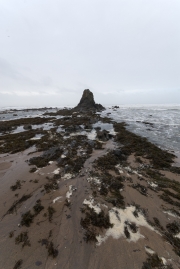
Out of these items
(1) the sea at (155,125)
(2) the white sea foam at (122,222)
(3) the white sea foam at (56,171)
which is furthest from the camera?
(1) the sea at (155,125)

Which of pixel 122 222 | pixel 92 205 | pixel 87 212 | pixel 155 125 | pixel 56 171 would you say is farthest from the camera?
pixel 155 125

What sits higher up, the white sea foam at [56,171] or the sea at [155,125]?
the white sea foam at [56,171]

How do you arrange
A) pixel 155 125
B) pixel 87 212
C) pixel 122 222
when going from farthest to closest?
1. pixel 155 125
2. pixel 87 212
3. pixel 122 222

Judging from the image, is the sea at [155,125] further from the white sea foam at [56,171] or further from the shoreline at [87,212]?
the white sea foam at [56,171]

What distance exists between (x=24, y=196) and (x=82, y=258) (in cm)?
378

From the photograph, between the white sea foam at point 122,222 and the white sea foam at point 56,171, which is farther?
the white sea foam at point 56,171

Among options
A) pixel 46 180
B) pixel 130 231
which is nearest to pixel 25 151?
pixel 46 180

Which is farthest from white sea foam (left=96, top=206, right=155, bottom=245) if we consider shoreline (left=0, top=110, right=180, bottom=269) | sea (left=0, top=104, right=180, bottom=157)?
sea (left=0, top=104, right=180, bottom=157)

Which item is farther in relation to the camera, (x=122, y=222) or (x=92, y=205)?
(x=92, y=205)

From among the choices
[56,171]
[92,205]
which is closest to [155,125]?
[56,171]

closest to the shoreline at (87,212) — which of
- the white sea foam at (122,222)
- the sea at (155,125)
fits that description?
the white sea foam at (122,222)

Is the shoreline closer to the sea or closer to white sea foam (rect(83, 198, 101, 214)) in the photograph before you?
white sea foam (rect(83, 198, 101, 214))

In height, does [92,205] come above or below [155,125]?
above

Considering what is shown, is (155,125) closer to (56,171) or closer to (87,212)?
(56,171)
